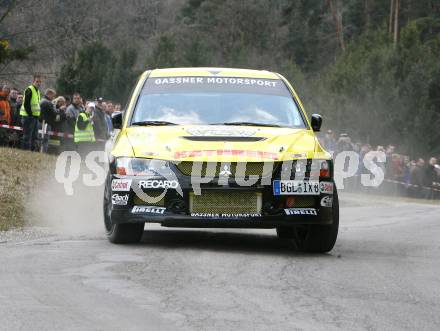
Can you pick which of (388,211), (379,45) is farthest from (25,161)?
(379,45)

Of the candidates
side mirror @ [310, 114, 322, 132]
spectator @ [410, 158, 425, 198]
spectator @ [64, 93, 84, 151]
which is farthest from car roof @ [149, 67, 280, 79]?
spectator @ [410, 158, 425, 198]

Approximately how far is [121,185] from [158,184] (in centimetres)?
40

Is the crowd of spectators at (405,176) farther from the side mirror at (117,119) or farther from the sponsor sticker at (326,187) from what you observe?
the sponsor sticker at (326,187)

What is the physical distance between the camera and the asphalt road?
662 cm

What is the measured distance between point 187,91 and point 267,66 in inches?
2425

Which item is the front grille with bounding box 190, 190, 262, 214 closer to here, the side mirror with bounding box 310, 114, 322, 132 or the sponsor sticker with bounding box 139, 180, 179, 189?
the sponsor sticker with bounding box 139, 180, 179, 189

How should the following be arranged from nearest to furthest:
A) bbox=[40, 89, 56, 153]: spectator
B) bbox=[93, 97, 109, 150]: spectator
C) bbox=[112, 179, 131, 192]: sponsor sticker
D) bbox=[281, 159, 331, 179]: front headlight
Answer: bbox=[281, 159, 331, 179]: front headlight
bbox=[112, 179, 131, 192]: sponsor sticker
bbox=[40, 89, 56, 153]: spectator
bbox=[93, 97, 109, 150]: spectator

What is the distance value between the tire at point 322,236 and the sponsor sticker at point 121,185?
5.81ft

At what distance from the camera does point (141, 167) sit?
1002 cm

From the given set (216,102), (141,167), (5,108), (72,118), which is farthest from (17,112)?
(141,167)

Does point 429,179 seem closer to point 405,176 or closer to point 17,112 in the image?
point 405,176

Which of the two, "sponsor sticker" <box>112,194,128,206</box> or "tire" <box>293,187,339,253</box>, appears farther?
"tire" <box>293,187,339,253</box>

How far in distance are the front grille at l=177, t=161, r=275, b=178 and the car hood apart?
40 mm

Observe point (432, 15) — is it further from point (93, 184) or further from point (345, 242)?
point (345, 242)
